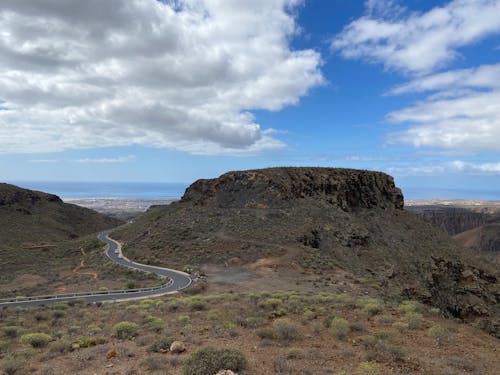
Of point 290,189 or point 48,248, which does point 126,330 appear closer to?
point 290,189

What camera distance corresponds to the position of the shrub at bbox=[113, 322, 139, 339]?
519 inches

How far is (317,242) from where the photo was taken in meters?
45.1

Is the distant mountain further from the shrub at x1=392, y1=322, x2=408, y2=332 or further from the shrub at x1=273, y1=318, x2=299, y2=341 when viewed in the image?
the shrub at x1=392, y1=322, x2=408, y2=332

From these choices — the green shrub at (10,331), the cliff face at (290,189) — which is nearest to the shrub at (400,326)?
the green shrub at (10,331)

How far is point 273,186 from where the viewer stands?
5844 centimetres

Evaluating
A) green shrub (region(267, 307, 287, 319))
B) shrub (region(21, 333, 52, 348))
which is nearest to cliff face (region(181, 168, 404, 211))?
green shrub (region(267, 307, 287, 319))

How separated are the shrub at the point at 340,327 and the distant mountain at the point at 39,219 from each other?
2769 inches

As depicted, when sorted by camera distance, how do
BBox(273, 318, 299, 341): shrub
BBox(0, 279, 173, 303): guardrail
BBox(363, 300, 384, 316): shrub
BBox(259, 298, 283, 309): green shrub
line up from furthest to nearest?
1. BBox(0, 279, 173, 303): guardrail
2. BBox(259, 298, 283, 309): green shrub
3. BBox(363, 300, 384, 316): shrub
4. BBox(273, 318, 299, 341): shrub

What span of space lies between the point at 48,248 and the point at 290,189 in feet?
136

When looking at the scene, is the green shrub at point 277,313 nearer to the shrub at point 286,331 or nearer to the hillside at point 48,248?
the shrub at point 286,331

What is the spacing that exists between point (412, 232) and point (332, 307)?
48.5 metres

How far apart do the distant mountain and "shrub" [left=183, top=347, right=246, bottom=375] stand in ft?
231

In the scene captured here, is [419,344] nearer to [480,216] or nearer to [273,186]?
[273,186]

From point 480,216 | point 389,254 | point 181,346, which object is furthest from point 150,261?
point 480,216
